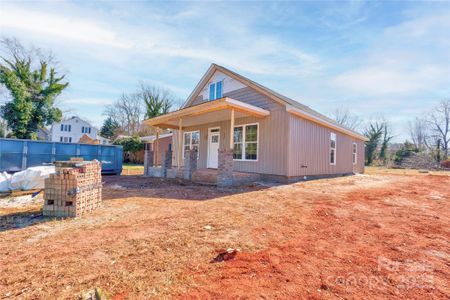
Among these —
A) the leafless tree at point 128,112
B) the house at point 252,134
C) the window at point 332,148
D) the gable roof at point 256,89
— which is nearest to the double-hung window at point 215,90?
the house at point 252,134

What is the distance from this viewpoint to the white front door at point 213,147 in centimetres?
1172

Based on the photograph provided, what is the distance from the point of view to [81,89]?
27.2m

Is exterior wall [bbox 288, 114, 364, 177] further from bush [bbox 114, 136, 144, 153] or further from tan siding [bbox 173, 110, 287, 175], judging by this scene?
bush [bbox 114, 136, 144, 153]

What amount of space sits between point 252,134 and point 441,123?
43807 mm

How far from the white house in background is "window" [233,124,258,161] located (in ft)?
110

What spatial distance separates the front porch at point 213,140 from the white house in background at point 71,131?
30.5 m

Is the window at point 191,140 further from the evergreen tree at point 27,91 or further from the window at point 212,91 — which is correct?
the evergreen tree at point 27,91

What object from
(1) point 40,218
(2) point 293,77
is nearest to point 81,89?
(2) point 293,77

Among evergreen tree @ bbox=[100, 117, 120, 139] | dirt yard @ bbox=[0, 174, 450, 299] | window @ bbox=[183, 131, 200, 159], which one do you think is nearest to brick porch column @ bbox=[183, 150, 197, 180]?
window @ bbox=[183, 131, 200, 159]

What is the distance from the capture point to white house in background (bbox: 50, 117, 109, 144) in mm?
37844

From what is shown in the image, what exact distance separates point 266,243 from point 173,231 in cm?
153

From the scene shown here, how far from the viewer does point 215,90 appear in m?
12.2

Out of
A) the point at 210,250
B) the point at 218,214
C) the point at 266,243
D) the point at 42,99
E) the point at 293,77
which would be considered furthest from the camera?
the point at 42,99

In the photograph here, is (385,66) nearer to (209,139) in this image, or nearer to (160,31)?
(209,139)
